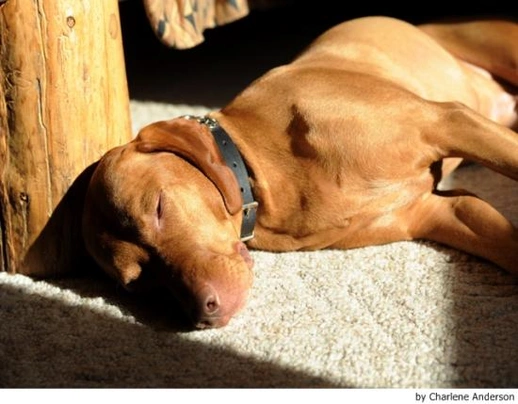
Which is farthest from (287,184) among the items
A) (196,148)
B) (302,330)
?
(302,330)

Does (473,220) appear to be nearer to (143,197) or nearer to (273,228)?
(273,228)

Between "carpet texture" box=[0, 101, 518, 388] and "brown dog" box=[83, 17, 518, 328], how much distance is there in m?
0.08

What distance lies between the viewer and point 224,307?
7.42 feet

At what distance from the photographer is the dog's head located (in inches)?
89.6

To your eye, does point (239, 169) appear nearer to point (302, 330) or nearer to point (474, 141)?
point (302, 330)

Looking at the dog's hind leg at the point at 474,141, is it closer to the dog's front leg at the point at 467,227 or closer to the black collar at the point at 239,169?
the dog's front leg at the point at 467,227

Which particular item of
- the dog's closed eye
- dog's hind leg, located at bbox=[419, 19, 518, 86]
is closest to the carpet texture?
A: the dog's closed eye

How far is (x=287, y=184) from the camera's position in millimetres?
2537

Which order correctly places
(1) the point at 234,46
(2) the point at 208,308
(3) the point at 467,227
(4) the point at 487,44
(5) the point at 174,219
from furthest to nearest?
(1) the point at 234,46 → (4) the point at 487,44 → (3) the point at 467,227 → (5) the point at 174,219 → (2) the point at 208,308

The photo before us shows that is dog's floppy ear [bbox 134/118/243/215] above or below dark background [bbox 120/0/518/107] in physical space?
above

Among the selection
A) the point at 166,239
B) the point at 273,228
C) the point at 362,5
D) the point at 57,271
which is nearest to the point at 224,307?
the point at 166,239

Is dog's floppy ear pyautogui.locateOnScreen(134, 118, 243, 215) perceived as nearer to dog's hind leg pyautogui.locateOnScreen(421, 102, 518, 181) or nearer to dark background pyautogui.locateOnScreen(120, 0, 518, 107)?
dog's hind leg pyautogui.locateOnScreen(421, 102, 518, 181)

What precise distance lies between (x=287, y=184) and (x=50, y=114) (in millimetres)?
690
